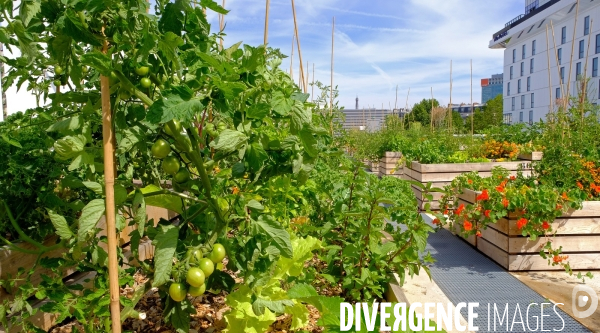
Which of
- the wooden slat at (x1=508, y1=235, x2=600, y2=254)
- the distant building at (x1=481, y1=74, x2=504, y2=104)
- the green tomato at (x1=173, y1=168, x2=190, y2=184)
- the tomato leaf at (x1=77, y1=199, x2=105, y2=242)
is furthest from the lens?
the distant building at (x1=481, y1=74, x2=504, y2=104)

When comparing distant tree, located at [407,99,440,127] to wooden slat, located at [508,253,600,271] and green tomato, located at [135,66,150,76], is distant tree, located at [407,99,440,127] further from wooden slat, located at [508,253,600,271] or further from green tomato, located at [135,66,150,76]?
green tomato, located at [135,66,150,76]

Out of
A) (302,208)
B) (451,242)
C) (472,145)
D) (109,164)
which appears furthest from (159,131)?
(472,145)

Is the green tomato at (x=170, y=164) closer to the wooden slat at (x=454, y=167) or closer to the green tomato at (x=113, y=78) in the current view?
the green tomato at (x=113, y=78)

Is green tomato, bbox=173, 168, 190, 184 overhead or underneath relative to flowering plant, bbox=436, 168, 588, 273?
overhead

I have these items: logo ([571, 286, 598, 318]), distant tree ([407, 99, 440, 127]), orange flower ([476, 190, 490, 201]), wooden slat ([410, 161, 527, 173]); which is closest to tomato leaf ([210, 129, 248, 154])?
logo ([571, 286, 598, 318])

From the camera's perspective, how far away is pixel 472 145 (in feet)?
26.8

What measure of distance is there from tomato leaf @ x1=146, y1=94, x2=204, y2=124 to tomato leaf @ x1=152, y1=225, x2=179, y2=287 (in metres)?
0.33

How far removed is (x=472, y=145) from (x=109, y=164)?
8.03m

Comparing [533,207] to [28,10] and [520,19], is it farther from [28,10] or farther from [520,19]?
[520,19]

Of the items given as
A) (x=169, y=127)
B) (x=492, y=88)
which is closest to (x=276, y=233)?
(x=169, y=127)

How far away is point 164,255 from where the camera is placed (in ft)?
3.56

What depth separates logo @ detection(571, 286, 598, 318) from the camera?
2.68m

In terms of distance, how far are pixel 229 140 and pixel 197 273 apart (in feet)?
1.13

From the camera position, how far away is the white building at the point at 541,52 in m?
30.5
